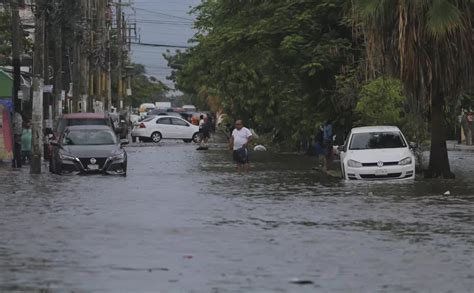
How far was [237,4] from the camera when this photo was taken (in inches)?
1542

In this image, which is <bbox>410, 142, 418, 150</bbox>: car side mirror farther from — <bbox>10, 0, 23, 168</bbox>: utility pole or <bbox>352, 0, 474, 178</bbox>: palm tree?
<bbox>10, 0, 23, 168</bbox>: utility pole

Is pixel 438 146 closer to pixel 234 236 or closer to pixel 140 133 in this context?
pixel 234 236

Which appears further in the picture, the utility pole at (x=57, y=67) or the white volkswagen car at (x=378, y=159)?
the utility pole at (x=57, y=67)

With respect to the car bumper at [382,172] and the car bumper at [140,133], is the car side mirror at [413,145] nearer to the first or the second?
the car bumper at [382,172]

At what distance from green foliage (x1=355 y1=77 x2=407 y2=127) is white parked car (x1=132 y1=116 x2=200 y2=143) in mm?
30102

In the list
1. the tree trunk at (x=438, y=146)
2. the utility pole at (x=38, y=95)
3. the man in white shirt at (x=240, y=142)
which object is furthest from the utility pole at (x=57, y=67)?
the tree trunk at (x=438, y=146)

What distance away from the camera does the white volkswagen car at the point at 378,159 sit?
26.8 metres

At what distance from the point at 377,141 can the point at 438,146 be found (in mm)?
1815

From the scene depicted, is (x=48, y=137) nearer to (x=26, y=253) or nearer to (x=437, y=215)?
(x=437, y=215)

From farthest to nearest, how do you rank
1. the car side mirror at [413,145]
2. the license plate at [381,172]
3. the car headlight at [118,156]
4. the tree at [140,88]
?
the tree at [140,88] < the car headlight at [118,156] < the car side mirror at [413,145] < the license plate at [381,172]

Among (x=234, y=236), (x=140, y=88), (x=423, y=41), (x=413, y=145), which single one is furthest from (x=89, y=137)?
(x=140, y=88)

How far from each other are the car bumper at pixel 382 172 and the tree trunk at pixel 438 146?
1.77m

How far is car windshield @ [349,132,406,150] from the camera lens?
27.8 meters

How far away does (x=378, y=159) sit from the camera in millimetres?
26844
